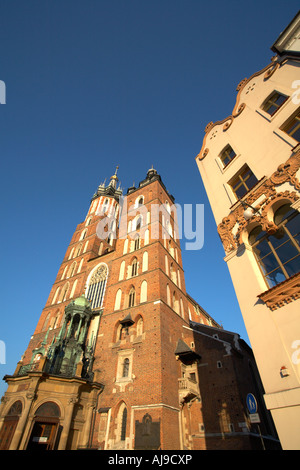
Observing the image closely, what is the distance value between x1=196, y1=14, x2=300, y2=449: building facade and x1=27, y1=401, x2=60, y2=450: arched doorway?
13270 mm

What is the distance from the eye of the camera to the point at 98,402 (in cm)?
1602

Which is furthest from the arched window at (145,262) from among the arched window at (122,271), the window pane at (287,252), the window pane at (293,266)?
the window pane at (293,266)

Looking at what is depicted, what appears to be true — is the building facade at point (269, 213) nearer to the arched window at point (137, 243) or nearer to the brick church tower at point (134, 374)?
the brick church tower at point (134, 374)

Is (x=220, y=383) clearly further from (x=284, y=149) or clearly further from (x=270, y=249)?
(x=284, y=149)

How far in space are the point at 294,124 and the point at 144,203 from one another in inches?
817

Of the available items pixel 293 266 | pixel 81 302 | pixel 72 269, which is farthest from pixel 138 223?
pixel 293 266

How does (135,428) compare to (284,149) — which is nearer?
(284,149)

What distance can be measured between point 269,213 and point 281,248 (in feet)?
4.05

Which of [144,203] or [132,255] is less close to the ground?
[144,203]

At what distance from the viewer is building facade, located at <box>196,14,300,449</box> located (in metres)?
5.99

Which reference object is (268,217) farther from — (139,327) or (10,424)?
(10,424)

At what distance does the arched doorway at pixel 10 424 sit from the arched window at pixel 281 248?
15.8 m
